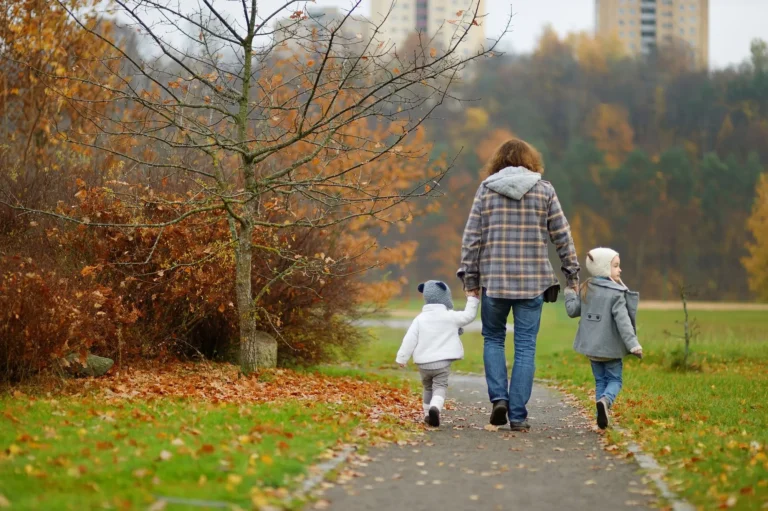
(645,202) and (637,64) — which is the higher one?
(637,64)

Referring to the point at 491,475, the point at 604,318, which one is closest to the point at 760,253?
the point at 604,318

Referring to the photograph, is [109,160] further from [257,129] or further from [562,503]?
[562,503]

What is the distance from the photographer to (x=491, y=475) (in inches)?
230

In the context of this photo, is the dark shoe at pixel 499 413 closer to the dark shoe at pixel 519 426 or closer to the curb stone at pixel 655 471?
the dark shoe at pixel 519 426

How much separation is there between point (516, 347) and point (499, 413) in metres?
0.55

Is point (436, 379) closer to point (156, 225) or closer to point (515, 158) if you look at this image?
point (515, 158)

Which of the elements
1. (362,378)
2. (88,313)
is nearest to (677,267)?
(362,378)

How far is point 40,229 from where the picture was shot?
1174 cm

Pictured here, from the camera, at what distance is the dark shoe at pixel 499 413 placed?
7688 millimetres

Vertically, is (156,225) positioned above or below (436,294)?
above

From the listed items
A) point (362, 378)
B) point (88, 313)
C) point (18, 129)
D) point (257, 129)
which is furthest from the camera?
point (18, 129)

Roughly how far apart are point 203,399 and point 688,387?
6.03 meters

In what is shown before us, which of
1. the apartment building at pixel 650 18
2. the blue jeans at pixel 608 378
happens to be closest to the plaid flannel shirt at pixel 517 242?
the blue jeans at pixel 608 378

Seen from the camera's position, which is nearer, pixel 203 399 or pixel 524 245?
pixel 524 245
